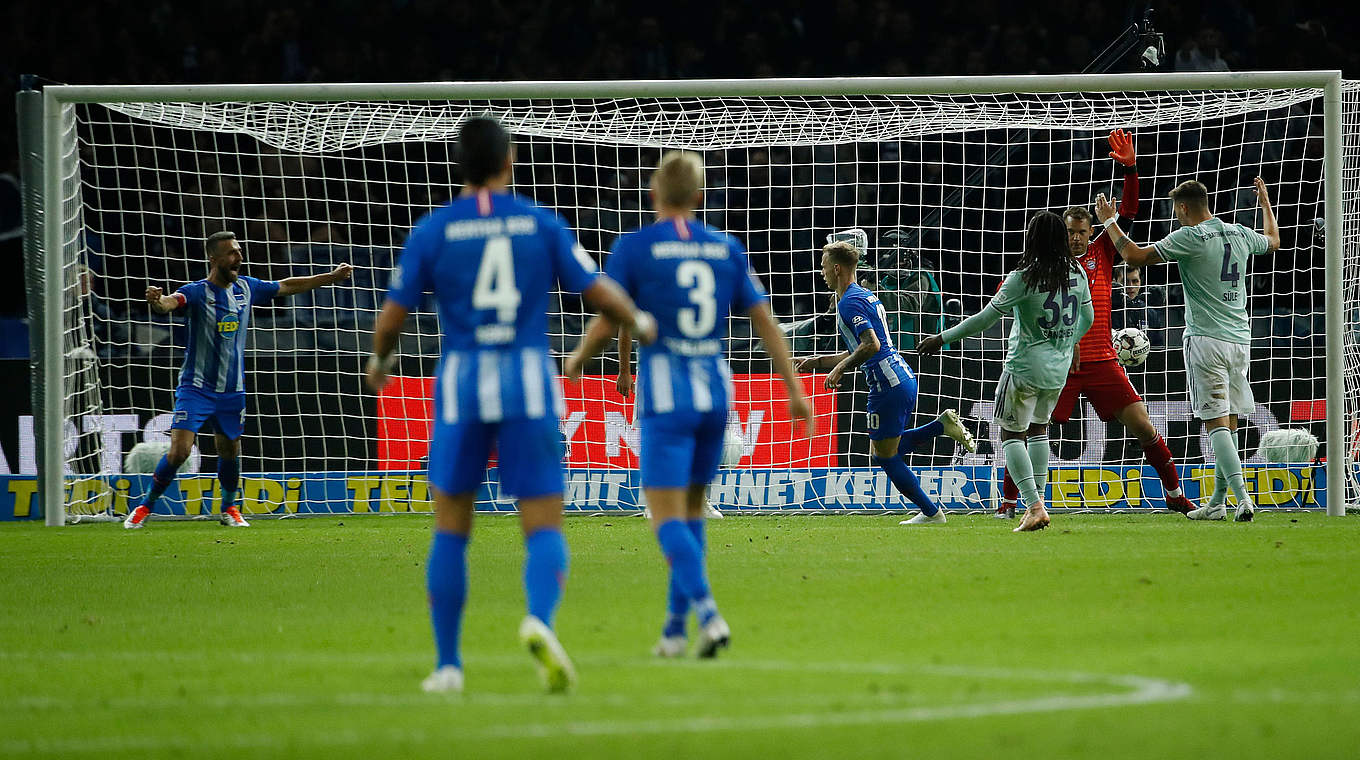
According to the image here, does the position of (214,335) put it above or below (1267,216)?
below

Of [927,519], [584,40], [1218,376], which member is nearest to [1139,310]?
[1218,376]

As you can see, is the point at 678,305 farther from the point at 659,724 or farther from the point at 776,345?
the point at 659,724

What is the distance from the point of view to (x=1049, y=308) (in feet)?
34.6

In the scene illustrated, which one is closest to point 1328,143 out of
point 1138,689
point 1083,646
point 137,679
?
point 1083,646

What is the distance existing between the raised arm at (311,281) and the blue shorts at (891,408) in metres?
3.98

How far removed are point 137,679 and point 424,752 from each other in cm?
174

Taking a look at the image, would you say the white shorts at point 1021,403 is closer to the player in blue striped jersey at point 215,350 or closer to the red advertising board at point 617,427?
the red advertising board at point 617,427

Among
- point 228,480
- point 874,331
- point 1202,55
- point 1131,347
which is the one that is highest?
point 1202,55

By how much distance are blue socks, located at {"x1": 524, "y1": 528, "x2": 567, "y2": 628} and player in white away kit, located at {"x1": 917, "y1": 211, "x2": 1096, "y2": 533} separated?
6159 mm

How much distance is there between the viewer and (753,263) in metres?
15.8

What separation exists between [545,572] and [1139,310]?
10.8 m

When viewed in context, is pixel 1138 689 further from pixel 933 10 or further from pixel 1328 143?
pixel 933 10

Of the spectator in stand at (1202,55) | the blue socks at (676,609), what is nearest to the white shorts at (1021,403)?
the blue socks at (676,609)

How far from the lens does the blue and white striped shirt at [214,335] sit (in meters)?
12.2
